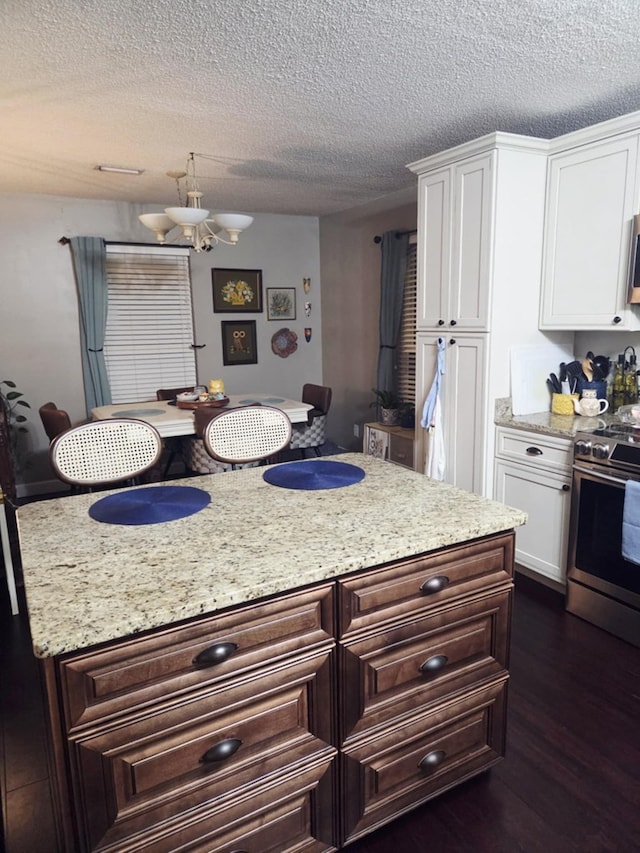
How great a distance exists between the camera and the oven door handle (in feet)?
8.09

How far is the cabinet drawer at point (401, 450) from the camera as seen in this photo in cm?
443

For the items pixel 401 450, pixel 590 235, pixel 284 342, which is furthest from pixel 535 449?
pixel 284 342

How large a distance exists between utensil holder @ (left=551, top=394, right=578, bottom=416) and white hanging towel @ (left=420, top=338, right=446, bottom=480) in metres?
0.67

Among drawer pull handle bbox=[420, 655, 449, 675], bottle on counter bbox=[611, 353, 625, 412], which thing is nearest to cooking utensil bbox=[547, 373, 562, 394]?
bottle on counter bbox=[611, 353, 625, 412]

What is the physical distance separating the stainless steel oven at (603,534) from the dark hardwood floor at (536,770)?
0.15 meters

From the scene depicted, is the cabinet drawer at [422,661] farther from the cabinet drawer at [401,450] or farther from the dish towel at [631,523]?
the cabinet drawer at [401,450]

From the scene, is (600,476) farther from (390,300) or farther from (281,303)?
(281,303)

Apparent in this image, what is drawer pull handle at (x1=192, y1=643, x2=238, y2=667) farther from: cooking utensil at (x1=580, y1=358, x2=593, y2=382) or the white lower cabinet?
cooking utensil at (x1=580, y1=358, x2=593, y2=382)

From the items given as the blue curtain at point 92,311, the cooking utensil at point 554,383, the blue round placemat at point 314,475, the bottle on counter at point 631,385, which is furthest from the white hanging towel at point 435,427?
the blue curtain at point 92,311

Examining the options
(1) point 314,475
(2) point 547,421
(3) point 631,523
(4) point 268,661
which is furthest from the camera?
(2) point 547,421

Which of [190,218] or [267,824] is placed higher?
[190,218]

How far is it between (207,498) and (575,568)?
6.39 ft

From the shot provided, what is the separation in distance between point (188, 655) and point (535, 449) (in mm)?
2340

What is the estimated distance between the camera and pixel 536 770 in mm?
1828
